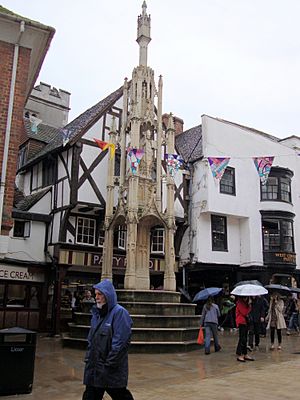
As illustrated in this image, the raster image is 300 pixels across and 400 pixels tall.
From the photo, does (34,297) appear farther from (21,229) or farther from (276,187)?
(276,187)

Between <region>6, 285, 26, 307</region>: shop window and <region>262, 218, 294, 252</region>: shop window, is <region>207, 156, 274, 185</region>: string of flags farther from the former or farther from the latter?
<region>6, 285, 26, 307</region>: shop window

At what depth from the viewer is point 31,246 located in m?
18.3

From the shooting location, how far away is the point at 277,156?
24.6 meters

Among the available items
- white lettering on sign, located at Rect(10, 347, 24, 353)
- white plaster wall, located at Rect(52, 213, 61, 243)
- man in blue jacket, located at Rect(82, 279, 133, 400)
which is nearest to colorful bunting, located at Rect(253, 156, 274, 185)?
white plaster wall, located at Rect(52, 213, 61, 243)

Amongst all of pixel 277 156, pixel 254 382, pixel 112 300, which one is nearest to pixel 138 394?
pixel 254 382

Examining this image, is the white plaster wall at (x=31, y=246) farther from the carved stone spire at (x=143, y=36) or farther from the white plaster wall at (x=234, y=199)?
the carved stone spire at (x=143, y=36)

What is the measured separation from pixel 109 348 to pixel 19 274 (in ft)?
47.5

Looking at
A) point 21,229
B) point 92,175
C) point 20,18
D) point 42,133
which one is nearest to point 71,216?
point 92,175

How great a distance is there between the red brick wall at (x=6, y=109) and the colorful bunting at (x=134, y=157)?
15.6 ft

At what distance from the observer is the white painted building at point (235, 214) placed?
71.4 feet

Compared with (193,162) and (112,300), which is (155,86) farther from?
(112,300)

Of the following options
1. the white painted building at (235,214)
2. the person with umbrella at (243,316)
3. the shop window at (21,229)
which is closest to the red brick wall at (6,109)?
the person with umbrella at (243,316)

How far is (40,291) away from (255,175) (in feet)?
41.6

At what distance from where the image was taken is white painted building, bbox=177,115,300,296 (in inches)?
856
